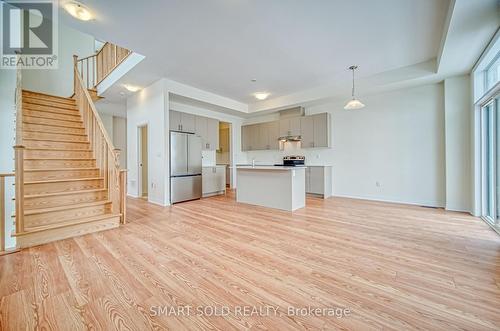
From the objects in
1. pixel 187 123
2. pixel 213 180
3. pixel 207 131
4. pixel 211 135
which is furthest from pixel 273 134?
pixel 187 123

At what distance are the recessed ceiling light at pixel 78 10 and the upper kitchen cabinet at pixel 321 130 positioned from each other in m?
5.10

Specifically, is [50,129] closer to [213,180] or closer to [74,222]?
[74,222]

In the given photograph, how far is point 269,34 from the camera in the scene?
118 inches

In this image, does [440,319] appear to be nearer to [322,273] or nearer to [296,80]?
[322,273]

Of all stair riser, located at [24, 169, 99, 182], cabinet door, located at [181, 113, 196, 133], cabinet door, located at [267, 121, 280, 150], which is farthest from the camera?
cabinet door, located at [267, 121, 280, 150]

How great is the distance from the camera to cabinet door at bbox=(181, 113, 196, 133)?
17.8ft

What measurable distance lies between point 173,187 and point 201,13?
11.7 feet

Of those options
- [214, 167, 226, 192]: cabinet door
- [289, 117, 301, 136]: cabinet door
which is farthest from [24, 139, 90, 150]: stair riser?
[289, 117, 301, 136]: cabinet door

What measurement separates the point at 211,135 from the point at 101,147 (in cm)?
301

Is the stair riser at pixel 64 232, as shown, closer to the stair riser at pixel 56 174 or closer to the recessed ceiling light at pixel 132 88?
the stair riser at pixel 56 174

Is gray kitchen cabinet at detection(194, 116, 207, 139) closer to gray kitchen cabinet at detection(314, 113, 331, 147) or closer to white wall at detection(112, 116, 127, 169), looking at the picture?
gray kitchen cabinet at detection(314, 113, 331, 147)

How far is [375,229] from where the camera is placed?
3.04 metres

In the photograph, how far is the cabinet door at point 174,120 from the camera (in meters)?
5.10

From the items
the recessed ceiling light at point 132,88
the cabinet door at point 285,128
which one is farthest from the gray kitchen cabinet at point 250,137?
the recessed ceiling light at point 132,88
